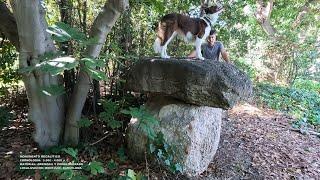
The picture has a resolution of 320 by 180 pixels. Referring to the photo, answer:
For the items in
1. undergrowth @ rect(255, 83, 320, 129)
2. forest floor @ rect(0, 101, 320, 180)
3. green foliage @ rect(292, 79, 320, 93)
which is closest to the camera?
forest floor @ rect(0, 101, 320, 180)

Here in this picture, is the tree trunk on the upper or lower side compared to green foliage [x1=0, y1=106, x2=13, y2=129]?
upper

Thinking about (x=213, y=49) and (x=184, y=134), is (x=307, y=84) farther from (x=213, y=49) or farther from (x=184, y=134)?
(x=184, y=134)

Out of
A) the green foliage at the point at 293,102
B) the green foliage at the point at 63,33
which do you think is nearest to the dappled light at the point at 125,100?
the green foliage at the point at 63,33

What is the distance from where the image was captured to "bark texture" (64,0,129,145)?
3.59 meters

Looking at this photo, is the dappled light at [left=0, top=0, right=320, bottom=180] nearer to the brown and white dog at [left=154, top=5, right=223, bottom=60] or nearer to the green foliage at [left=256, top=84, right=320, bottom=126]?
the brown and white dog at [left=154, top=5, right=223, bottom=60]

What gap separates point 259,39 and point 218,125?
760 cm

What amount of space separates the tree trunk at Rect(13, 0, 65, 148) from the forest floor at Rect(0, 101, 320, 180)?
30 centimetres

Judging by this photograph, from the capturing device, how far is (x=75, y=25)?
4.59m

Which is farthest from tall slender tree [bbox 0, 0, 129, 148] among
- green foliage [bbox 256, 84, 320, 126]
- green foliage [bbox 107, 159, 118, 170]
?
green foliage [bbox 256, 84, 320, 126]

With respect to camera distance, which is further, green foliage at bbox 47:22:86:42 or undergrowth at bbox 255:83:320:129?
undergrowth at bbox 255:83:320:129

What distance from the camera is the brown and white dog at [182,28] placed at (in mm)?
4105

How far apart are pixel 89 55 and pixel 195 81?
125 centimetres

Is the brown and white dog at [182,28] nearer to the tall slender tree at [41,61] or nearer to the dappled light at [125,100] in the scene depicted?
the dappled light at [125,100]

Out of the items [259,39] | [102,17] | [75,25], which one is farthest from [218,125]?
[259,39]
